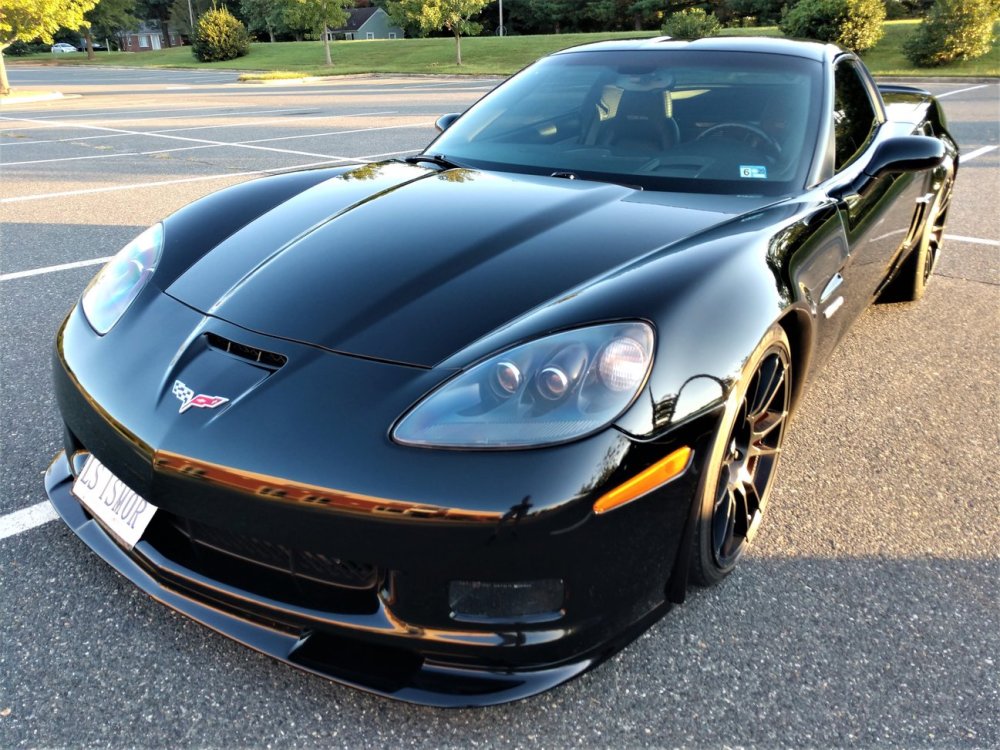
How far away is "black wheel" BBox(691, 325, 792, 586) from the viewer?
1.81m

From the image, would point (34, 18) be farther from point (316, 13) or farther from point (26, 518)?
point (26, 518)

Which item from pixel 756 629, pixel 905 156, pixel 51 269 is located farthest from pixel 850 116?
pixel 51 269

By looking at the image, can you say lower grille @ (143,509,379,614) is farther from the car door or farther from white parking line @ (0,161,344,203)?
white parking line @ (0,161,344,203)

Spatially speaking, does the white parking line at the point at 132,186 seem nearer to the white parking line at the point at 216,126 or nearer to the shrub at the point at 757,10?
the white parking line at the point at 216,126

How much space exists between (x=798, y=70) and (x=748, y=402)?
62.1 inches

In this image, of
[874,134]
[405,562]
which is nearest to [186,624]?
[405,562]

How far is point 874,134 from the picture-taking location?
134 inches

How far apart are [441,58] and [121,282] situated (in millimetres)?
30380

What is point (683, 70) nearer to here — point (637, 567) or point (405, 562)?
point (637, 567)

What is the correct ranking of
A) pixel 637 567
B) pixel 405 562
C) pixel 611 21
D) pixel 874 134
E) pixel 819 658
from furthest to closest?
pixel 611 21 → pixel 874 134 → pixel 819 658 → pixel 637 567 → pixel 405 562

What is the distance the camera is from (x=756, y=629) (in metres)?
1.97

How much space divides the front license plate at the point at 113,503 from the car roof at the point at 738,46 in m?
2.59

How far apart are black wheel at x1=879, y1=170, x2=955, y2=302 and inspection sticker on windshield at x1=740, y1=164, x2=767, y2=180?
1783mm

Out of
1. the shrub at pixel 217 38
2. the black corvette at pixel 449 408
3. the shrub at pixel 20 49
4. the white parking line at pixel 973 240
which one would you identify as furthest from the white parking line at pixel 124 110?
the shrub at pixel 20 49
